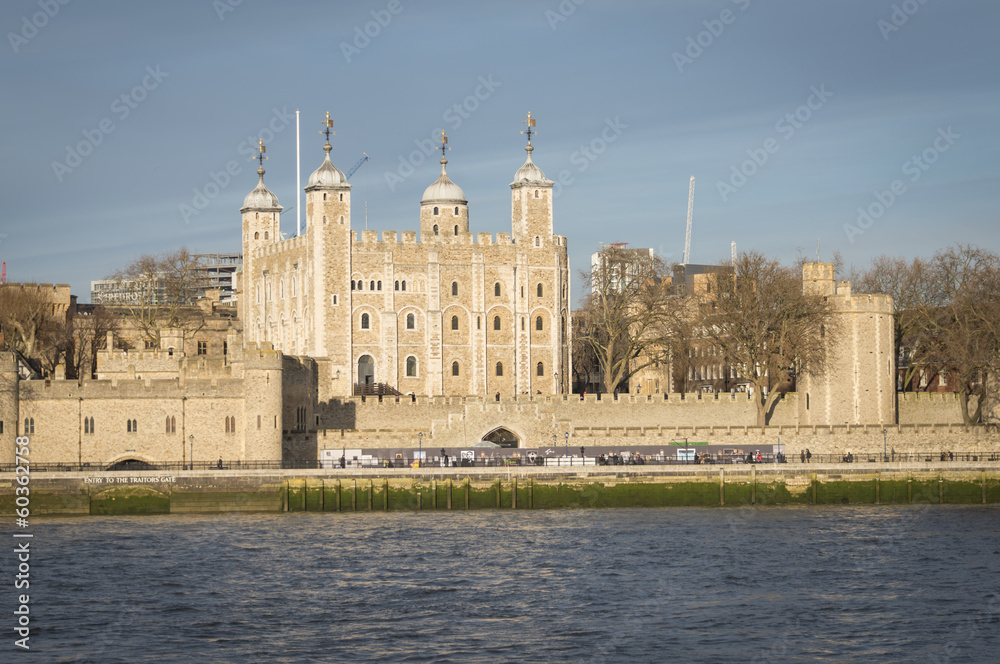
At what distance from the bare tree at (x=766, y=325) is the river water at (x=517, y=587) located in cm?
1595

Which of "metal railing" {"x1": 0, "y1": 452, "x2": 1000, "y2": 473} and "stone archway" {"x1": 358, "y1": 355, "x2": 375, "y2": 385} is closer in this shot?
"metal railing" {"x1": 0, "y1": 452, "x2": 1000, "y2": 473}

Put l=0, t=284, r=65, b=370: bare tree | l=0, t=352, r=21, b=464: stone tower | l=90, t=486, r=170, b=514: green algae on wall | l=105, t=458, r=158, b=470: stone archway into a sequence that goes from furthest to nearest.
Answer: l=0, t=284, r=65, b=370: bare tree < l=105, t=458, r=158, b=470: stone archway < l=0, t=352, r=21, b=464: stone tower < l=90, t=486, r=170, b=514: green algae on wall

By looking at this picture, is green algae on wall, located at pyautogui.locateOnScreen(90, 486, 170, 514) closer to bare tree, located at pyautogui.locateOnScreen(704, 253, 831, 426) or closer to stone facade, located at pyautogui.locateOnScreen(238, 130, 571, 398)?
stone facade, located at pyautogui.locateOnScreen(238, 130, 571, 398)

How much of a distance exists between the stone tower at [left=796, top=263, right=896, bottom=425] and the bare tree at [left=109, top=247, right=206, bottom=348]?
1522 inches

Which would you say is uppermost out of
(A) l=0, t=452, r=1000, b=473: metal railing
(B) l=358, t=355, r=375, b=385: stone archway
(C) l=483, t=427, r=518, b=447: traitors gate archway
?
(B) l=358, t=355, r=375, b=385: stone archway

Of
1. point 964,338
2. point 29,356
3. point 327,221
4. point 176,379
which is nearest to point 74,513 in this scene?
point 176,379

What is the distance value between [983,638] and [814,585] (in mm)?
7109

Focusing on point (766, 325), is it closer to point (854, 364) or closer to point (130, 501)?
point (854, 364)

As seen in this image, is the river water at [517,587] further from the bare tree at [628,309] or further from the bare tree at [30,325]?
the bare tree at [30,325]

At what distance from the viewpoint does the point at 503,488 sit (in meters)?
59.2

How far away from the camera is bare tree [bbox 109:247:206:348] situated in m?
90.9

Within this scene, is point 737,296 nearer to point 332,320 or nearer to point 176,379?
point 332,320

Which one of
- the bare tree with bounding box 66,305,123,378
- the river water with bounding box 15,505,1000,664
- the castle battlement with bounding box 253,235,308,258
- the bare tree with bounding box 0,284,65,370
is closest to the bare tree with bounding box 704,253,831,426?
the river water with bounding box 15,505,1000,664

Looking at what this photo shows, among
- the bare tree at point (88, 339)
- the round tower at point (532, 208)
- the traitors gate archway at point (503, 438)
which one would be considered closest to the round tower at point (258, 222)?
the bare tree at point (88, 339)
